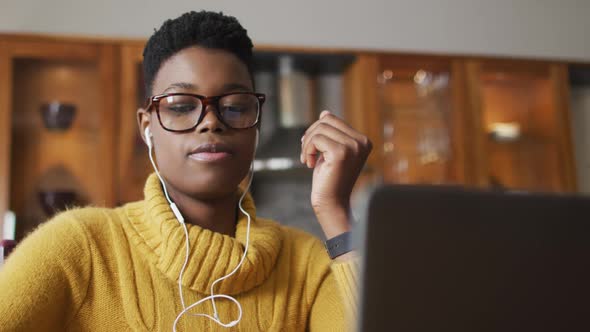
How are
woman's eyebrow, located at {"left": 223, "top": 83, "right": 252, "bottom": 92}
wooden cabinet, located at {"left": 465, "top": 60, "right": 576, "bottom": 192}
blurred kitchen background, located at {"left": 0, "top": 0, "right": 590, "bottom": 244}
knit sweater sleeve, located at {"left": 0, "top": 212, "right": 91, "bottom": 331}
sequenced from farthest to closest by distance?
1. wooden cabinet, located at {"left": 465, "top": 60, "right": 576, "bottom": 192}
2. blurred kitchen background, located at {"left": 0, "top": 0, "right": 590, "bottom": 244}
3. woman's eyebrow, located at {"left": 223, "top": 83, "right": 252, "bottom": 92}
4. knit sweater sleeve, located at {"left": 0, "top": 212, "right": 91, "bottom": 331}

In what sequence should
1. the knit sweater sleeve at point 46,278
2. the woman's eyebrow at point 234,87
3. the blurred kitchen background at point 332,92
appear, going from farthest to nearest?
1. the blurred kitchen background at point 332,92
2. the woman's eyebrow at point 234,87
3. the knit sweater sleeve at point 46,278

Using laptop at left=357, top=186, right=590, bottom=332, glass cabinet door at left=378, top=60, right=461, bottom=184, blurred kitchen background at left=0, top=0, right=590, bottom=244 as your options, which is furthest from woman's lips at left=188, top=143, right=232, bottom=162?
glass cabinet door at left=378, top=60, right=461, bottom=184

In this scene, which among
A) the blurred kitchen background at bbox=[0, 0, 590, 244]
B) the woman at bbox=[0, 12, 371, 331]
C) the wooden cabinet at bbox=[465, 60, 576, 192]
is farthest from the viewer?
the wooden cabinet at bbox=[465, 60, 576, 192]

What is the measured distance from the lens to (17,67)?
8.75ft

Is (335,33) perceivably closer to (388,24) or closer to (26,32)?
(388,24)

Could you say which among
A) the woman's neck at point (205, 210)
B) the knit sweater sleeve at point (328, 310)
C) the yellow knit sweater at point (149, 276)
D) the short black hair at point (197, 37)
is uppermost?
the short black hair at point (197, 37)

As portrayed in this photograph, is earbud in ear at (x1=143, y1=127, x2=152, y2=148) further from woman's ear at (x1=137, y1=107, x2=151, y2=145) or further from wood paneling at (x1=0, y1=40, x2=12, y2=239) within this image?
wood paneling at (x1=0, y1=40, x2=12, y2=239)

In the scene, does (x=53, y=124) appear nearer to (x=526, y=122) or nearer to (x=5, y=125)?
(x=5, y=125)

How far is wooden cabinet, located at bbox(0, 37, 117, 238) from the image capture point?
104 inches

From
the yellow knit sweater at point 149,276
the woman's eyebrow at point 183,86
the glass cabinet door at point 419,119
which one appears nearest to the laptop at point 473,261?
the yellow knit sweater at point 149,276

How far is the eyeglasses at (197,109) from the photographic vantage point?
1.04 m

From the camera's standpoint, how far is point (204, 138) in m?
1.03

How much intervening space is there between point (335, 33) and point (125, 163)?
49.3 inches

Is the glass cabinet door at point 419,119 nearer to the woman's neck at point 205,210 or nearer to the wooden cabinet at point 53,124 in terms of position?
the wooden cabinet at point 53,124
